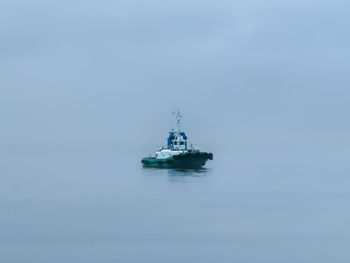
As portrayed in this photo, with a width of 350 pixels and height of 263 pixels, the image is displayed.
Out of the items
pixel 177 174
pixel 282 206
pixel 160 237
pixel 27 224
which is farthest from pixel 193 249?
pixel 177 174

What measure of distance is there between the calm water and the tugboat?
692 centimetres

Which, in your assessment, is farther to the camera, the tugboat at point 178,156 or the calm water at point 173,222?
the tugboat at point 178,156

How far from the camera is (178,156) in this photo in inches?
4970

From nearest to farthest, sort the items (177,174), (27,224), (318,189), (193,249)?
(193,249) < (27,224) < (318,189) < (177,174)

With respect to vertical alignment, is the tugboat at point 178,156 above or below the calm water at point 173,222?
above

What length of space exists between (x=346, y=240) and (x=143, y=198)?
37456mm

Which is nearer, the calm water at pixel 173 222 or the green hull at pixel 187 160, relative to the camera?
the calm water at pixel 173 222

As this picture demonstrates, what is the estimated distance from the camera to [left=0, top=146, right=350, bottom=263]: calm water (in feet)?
190

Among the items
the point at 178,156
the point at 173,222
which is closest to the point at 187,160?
the point at 178,156

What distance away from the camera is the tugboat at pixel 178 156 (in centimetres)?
12719

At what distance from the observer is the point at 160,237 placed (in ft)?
213

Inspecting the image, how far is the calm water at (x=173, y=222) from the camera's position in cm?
5803

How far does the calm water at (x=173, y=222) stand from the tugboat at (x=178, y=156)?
692 cm

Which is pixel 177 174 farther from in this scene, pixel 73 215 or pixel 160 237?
pixel 160 237
